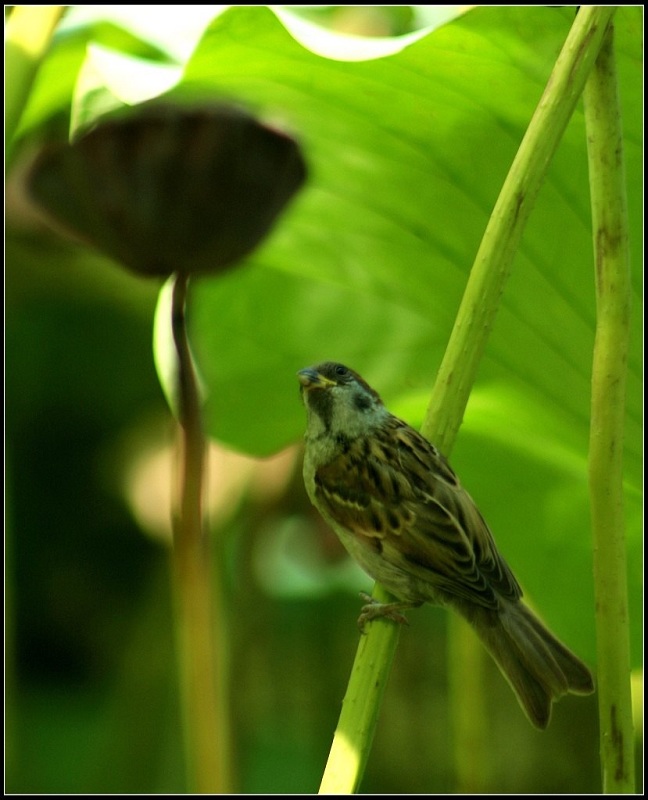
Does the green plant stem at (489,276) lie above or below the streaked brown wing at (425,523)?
above

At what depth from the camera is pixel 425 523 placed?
45.3 inches

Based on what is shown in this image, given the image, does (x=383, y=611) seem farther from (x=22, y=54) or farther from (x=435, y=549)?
(x=22, y=54)

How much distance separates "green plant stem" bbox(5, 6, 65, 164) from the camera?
880 millimetres

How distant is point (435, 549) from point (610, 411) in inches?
13.5

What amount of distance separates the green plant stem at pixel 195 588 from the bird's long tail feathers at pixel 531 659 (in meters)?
0.33

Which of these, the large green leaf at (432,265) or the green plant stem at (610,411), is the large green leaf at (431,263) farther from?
the green plant stem at (610,411)

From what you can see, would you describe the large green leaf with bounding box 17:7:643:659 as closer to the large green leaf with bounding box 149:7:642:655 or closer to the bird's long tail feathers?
the large green leaf with bounding box 149:7:642:655

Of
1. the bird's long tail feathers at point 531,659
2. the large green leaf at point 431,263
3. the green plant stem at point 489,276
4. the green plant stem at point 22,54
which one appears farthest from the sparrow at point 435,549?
the green plant stem at point 22,54

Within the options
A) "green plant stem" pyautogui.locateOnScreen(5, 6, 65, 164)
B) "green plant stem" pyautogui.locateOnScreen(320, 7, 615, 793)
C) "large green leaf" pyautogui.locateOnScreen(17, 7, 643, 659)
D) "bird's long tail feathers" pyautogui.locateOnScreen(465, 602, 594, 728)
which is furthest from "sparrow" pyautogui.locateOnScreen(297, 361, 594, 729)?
"green plant stem" pyautogui.locateOnScreen(5, 6, 65, 164)

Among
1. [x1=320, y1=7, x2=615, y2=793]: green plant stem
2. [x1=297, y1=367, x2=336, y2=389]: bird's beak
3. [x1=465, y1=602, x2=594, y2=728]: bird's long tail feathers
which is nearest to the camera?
[x1=320, y1=7, x2=615, y2=793]: green plant stem

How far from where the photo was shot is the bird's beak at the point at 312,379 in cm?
120

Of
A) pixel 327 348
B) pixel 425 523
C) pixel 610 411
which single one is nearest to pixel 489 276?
A: pixel 610 411

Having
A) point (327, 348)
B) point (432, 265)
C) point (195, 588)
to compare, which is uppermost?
point (432, 265)

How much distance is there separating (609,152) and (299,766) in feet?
5.27
